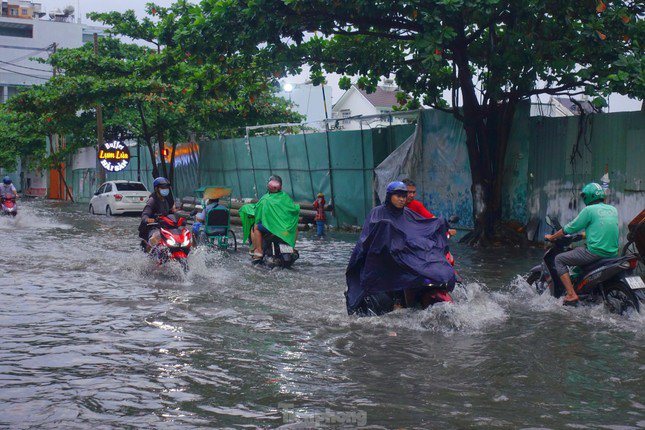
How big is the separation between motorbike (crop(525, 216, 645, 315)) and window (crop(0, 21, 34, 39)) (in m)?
75.8

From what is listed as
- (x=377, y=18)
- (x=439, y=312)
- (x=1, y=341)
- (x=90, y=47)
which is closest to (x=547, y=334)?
(x=439, y=312)

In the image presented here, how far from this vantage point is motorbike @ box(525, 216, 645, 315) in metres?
8.58

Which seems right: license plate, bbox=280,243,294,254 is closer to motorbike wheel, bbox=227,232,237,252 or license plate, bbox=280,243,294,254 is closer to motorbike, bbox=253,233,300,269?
motorbike, bbox=253,233,300,269

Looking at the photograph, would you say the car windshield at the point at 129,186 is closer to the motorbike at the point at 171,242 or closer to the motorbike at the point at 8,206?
the motorbike at the point at 8,206

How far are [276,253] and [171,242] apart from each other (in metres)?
2.16

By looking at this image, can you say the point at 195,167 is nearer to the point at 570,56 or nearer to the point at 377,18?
the point at 377,18

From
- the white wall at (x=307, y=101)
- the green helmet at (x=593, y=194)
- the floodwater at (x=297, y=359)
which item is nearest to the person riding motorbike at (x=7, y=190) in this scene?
the floodwater at (x=297, y=359)

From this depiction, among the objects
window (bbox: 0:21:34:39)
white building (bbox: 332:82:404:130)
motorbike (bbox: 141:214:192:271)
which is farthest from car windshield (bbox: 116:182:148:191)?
window (bbox: 0:21:34:39)

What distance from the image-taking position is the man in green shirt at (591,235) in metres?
8.87

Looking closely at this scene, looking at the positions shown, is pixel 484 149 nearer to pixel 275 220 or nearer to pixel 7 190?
pixel 275 220

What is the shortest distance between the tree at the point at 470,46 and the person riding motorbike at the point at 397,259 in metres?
5.93

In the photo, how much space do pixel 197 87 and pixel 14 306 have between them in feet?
33.6

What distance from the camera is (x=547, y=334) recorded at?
8.17 m

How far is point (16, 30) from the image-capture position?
256ft
